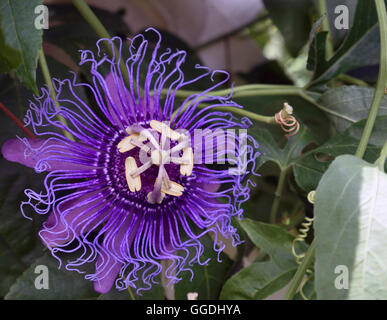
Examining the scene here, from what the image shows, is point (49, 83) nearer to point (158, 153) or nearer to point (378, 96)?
point (158, 153)

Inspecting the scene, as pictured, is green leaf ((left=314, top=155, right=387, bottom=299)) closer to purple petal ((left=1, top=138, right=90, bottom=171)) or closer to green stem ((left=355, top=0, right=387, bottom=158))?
green stem ((left=355, top=0, right=387, bottom=158))

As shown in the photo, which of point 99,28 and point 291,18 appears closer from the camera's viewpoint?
point 99,28

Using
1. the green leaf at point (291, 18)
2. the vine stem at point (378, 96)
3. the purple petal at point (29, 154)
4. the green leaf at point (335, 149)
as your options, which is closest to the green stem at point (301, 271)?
the vine stem at point (378, 96)

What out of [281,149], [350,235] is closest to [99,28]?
[281,149]

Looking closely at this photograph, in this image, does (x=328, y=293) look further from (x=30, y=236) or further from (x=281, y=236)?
(x=30, y=236)

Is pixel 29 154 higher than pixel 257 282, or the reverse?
pixel 29 154

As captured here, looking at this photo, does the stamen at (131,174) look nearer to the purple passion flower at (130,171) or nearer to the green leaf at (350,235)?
the purple passion flower at (130,171)
